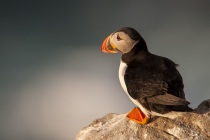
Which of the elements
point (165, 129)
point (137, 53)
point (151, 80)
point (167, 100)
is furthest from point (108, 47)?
point (165, 129)

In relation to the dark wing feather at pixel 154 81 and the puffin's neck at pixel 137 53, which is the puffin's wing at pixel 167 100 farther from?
the puffin's neck at pixel 137 53

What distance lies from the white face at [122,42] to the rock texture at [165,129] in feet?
3.68

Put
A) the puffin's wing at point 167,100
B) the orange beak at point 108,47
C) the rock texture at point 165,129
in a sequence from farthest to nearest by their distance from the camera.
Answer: the orange beak at point 108,47 → the rock texture at point 165,129 → the puffin's wing at point 167,100

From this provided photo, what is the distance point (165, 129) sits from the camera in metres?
5.53

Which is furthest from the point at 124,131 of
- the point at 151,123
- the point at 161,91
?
the point at 161,91

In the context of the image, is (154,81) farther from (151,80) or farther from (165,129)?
(165,129)

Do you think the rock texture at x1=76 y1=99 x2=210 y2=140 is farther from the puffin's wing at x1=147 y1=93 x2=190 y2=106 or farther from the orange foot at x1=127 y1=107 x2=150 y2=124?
the puffin's wing at x1=147 y1=93 x2=190 y2=106

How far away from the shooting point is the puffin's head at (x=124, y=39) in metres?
5.76

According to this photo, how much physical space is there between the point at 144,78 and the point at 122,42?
26.7 inches

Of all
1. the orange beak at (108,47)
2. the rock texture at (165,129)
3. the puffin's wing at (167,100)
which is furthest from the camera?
the orange beak at (108,47)

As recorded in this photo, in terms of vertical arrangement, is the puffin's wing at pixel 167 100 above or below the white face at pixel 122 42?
below

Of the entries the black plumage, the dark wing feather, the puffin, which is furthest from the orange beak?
the dark wing feather

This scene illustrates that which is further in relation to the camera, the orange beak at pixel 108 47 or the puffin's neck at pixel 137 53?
the orange beak at pixel 108 47

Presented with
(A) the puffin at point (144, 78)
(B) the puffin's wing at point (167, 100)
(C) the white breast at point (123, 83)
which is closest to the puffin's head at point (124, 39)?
(A) the puffin at point (144, 78)
